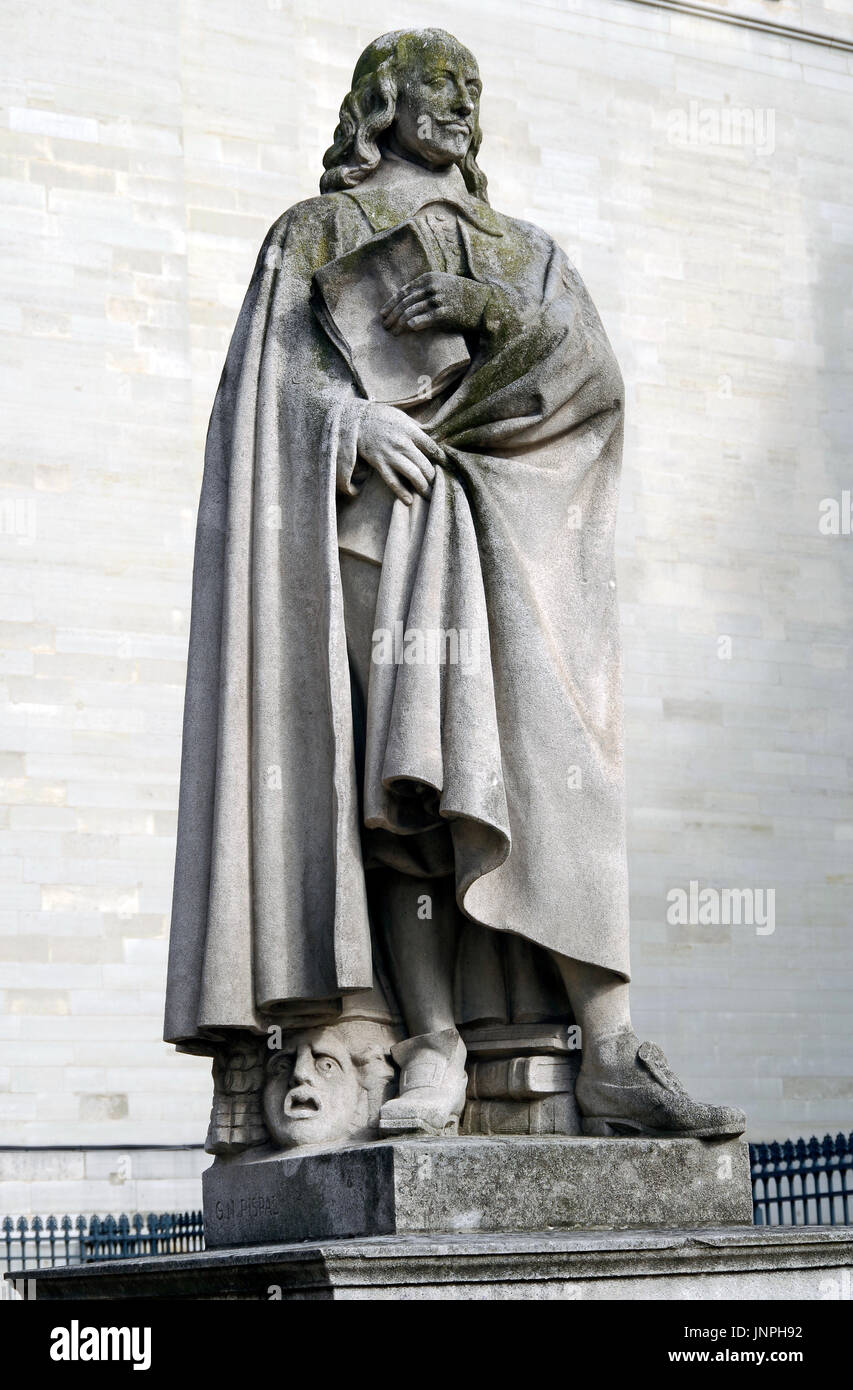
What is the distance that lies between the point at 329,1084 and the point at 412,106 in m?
2.85

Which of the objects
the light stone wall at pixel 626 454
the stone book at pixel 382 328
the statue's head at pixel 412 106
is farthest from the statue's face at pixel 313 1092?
the light stone wall at pixel 626 454

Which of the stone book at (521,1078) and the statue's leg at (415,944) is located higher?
the statue's leg at (415,944)

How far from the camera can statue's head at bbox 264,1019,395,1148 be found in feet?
17.1

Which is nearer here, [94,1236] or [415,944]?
[415,944]

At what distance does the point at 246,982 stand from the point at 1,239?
11885 millimetres

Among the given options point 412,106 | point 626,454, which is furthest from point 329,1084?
point 626,454

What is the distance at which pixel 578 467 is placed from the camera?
579cm

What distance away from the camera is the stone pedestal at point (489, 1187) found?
475cm

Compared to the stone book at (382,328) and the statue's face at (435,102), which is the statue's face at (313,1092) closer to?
the stone book at (382,328)

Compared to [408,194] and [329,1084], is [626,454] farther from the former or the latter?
[329,1084]

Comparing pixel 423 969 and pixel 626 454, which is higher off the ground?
pixel 626 454

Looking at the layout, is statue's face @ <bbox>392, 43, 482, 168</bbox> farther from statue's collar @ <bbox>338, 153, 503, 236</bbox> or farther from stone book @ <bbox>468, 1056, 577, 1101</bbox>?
stone book @ <bbox>468, 1056, 577, 1101</bbox>

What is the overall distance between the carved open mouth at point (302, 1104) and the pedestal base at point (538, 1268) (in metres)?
0.51

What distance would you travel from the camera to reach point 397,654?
5.34m
